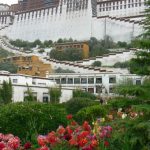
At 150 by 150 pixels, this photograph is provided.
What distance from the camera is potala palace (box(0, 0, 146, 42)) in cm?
6888

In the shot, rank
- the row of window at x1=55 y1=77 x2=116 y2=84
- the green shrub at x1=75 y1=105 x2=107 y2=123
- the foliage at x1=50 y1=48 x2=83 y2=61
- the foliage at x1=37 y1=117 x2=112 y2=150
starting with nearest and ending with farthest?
1. the foliage at x1=37 y1=117 x2=112 y2=150
2. the green shrub at x1=75 y1=105 x2=107 y2=123
3. the row of window at x1=55 y1=77 x2=116 y2=84
4. the foliage at x1=50 y1=48 x2=83 y2=61

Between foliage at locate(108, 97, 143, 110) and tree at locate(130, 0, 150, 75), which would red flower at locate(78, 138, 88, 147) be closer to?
foliage at locate(108, 97, 143, 110)

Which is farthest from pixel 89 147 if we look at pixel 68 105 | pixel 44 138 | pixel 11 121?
pixel 68 105

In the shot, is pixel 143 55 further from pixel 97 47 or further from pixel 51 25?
pixel 51 25

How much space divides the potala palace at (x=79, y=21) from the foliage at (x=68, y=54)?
22.1 feet

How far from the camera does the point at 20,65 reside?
56969 millimetres

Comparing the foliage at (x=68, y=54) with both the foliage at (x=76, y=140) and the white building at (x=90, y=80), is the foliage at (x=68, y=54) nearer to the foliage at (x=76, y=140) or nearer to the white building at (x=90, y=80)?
the white building at (x=90, y=80)

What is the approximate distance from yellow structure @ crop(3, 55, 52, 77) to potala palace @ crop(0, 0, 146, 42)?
1467cm

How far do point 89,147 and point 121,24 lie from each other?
6407 centimetres

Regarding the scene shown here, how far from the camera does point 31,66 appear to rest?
55562 millimetres

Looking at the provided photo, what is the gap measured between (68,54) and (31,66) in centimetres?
1073

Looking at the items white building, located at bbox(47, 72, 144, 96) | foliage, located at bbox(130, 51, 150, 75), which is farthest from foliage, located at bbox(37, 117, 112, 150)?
white building, located at bbox(47, 72, 144, 96)

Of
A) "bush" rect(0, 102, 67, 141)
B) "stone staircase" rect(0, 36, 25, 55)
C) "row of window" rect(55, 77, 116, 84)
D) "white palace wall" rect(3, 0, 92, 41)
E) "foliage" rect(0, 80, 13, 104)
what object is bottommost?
"row of window" rect(55, 77, 116, 84)

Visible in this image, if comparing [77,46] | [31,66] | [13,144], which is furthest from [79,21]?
[13,144]
